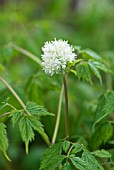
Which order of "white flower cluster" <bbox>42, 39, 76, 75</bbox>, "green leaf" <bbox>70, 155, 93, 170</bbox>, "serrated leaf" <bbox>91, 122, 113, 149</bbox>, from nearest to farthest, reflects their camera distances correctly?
"green leaf" <bbox>70, 155, 93, 170</bbox>, "white flower cluster" <bbox>42, 39, 76, 75</bbox>, "serrated leaf" <bbox>91, 122, 113, 149</bbox>

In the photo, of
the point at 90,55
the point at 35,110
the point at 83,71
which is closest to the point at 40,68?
the point at 90,55

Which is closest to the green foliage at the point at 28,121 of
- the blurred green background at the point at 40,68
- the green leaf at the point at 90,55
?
the blurred green background at the point at 40,68

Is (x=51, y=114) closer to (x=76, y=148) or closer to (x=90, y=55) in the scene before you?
(x=76, y=148)

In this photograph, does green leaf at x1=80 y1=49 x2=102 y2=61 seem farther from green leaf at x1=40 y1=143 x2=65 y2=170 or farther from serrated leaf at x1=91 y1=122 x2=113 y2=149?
green leaf at x1=40 y1=143 x2=65 y2=170

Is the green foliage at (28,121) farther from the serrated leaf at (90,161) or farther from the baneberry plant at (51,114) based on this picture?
the serrated leaf at (90,161)

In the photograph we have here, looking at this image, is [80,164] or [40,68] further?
[40,68]


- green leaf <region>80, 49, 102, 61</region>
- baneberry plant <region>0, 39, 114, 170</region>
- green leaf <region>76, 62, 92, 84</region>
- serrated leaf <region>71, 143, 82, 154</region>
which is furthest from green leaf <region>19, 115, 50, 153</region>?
green leaf <region>80, 49, 102, 61</region>

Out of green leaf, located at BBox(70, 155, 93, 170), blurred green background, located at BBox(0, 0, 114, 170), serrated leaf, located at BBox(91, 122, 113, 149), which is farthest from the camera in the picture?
blurred green background, located at BBox(0, 0, 114, 170)
